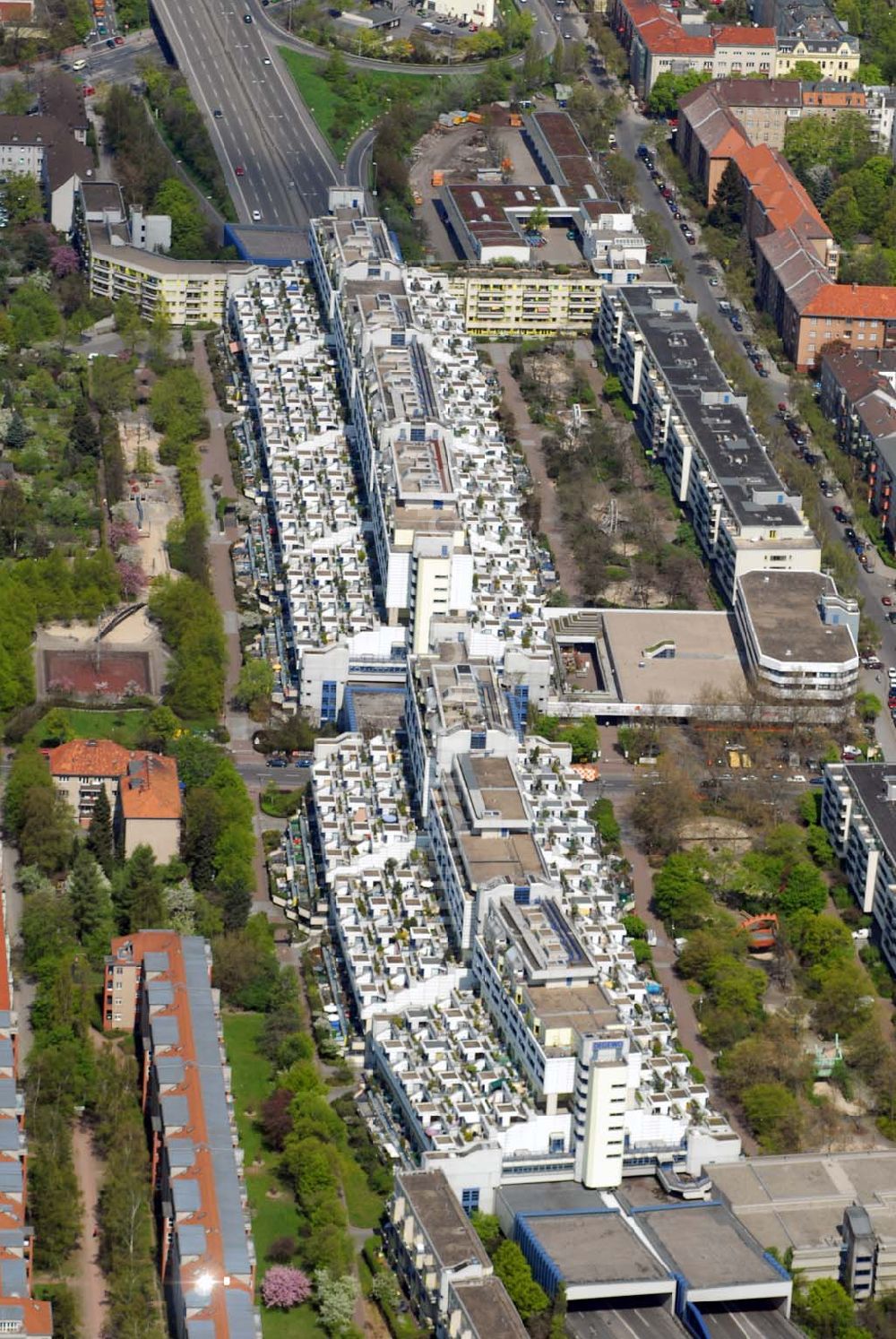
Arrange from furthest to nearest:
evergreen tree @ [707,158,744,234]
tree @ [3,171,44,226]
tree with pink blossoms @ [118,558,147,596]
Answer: evergreen tree @ [707,158,744,234]
tree @ [3,171,44,226]
tree with pink blossoms @ [118,558,147,596]

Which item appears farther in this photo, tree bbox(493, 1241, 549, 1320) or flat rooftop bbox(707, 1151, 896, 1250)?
flat rooftop bbox(707, 1151, 896, 1250)

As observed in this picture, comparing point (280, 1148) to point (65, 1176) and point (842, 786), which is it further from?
point (842, 786)

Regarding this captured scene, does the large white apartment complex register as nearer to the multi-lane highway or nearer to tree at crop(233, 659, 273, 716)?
tree at crop(233, 659, 273, 716)

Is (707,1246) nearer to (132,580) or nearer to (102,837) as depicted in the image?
(102,837)

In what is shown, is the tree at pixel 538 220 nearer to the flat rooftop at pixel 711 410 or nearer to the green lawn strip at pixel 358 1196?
the flat rooftop at pixel 711 410

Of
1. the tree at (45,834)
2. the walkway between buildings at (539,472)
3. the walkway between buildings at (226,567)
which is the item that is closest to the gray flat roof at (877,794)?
the walkway between buildings at (539,472)

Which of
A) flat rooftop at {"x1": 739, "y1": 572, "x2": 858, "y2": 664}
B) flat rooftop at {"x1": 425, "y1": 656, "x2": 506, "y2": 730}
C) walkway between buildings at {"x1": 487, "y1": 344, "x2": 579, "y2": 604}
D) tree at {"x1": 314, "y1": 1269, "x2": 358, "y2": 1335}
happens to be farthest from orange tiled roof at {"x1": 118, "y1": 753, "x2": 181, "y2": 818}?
flat rooftop at {"x1": 739, "y1": 572, "x2": 858, "y2": 664}
